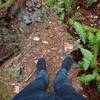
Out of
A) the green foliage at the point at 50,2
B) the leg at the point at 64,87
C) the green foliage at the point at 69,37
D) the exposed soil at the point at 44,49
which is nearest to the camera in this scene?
the leg at the point at 64,87

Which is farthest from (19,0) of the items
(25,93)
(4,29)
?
(25,93)

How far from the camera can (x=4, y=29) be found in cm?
713

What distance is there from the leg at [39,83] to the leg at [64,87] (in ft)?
0.78

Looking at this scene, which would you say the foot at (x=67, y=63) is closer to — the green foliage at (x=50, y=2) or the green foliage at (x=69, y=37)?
the green foliage at (x=69, y=37)

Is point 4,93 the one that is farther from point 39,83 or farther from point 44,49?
point 44,49

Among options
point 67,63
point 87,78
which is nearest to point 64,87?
point 87,78

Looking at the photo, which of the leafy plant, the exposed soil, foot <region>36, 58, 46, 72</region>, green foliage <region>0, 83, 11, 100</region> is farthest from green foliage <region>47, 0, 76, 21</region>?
green foliage <region>0, 83, 11, 100</region>

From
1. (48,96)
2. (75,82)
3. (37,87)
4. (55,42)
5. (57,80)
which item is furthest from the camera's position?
(55,42)

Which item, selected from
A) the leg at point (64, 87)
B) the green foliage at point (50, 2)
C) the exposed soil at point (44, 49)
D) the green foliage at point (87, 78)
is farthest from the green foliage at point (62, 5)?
the green foliage at point (87, 78)

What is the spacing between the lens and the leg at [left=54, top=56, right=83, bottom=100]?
5.20 meters

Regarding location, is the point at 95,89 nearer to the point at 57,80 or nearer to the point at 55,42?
the point at 57,80

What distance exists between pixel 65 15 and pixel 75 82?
1.58 metres

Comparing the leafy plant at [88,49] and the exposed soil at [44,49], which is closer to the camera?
the leafy plant at [88,49]

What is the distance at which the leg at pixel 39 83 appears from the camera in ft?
17.3
